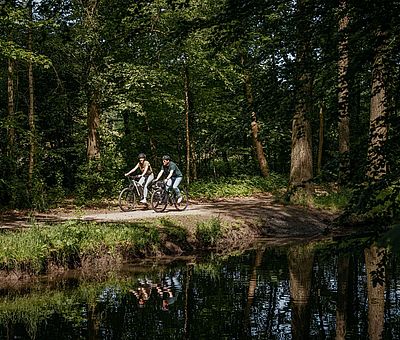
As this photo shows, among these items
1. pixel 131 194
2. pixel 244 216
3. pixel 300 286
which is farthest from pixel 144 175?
pixel 300 286

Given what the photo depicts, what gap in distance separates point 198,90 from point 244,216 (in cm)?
1183

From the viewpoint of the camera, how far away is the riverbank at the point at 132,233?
1105cm

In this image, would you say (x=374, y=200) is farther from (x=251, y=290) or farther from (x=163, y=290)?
(x=163, y=290)

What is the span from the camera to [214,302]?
356 inches

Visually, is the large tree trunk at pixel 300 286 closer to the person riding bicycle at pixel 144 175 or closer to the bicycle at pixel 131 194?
the person riding bicycle at pixel 144 175

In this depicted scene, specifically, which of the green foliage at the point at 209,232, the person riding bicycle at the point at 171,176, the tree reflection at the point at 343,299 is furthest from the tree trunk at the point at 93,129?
the tree reflection at the point at 343,299

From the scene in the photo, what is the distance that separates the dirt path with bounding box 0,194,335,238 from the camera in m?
15.5

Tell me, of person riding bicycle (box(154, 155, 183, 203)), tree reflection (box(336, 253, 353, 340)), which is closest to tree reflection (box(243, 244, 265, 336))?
tree reflection (box(336, 253, 353, 340))

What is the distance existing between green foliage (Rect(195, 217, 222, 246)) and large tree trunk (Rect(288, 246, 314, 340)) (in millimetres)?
2057

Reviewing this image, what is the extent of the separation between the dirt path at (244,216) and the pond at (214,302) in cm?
376

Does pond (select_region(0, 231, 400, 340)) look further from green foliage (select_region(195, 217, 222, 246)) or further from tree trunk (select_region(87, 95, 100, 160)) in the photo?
tree trunk (select_region(87, 95, 100, 160))

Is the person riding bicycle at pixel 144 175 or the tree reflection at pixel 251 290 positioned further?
the person riding bicycle at pixel 144 175

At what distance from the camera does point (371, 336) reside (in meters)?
7.00

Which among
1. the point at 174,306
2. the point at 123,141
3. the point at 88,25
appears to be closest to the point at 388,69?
the point at 174,306
